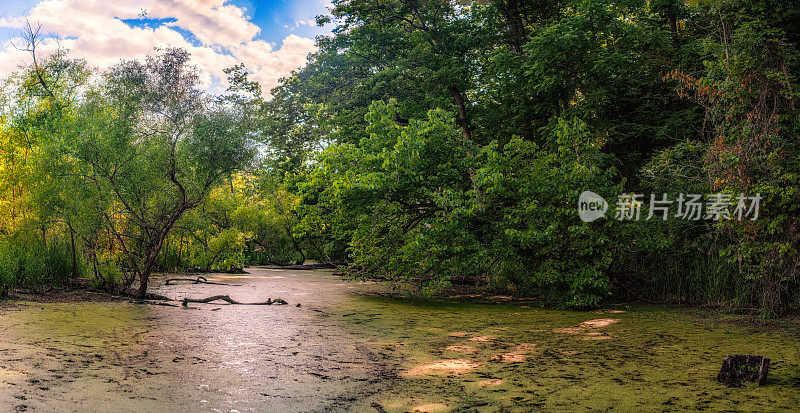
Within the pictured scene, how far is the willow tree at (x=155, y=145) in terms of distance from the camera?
7.50m

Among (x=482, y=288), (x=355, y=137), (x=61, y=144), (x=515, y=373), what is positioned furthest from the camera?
(x=355, y=137)

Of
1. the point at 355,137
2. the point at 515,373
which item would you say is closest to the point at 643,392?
the point at 515,373

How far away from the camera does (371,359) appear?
4242mm

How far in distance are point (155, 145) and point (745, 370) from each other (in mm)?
7473

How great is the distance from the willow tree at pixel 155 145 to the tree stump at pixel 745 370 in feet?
21.6

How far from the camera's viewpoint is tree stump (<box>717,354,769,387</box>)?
3502mm

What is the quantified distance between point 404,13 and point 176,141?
26.2 feet

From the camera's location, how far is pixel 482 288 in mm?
11195

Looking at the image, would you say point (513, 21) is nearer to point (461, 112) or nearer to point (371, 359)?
point (461, 112)

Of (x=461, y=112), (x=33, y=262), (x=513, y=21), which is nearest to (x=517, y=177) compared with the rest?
(x=461, y=112)

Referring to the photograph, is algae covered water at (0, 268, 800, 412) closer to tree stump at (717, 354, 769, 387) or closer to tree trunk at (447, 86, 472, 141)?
tree stump at (717, 354, 769, 387)

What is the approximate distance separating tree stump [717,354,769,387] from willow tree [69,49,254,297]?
21.6 ft

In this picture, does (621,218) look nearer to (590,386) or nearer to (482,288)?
(482,288)

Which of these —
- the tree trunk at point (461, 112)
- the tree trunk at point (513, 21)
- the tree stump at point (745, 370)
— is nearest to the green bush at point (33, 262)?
the tree stump at point (745, 370)
